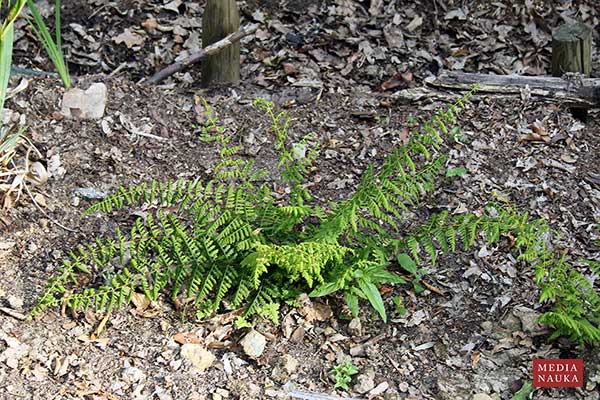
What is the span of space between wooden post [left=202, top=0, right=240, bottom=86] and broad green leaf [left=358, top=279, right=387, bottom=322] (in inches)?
78.0

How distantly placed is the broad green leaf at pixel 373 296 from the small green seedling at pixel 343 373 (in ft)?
0.76

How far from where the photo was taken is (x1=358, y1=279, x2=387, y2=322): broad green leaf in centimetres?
331

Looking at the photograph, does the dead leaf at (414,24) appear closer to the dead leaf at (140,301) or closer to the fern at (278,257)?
the fern at (278,257)

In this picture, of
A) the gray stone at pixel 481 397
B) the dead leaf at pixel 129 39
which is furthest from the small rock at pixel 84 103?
the gray stone at pixel 481 397

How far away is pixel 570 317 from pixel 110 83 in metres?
2.71

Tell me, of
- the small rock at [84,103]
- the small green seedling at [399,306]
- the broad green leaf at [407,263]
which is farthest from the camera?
the small rock at [84,103]

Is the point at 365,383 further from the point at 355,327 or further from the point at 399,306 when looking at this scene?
the point at 399,306

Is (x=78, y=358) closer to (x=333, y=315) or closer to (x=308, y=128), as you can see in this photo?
(x=333, y=315)

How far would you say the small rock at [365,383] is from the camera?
3252 millimetres

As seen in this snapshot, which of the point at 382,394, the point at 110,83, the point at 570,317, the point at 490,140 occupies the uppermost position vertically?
the point at 110,83

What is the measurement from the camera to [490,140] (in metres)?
4.43

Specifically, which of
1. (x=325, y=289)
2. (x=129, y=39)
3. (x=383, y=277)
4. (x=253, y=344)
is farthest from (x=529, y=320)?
(x=129, y=39)

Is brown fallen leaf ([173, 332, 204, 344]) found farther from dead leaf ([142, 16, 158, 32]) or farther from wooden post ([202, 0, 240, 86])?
dead leaf ([142, 16, 158, 32])

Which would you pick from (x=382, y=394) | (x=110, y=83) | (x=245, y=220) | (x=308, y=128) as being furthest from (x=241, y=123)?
A: (x=382, y=394)
